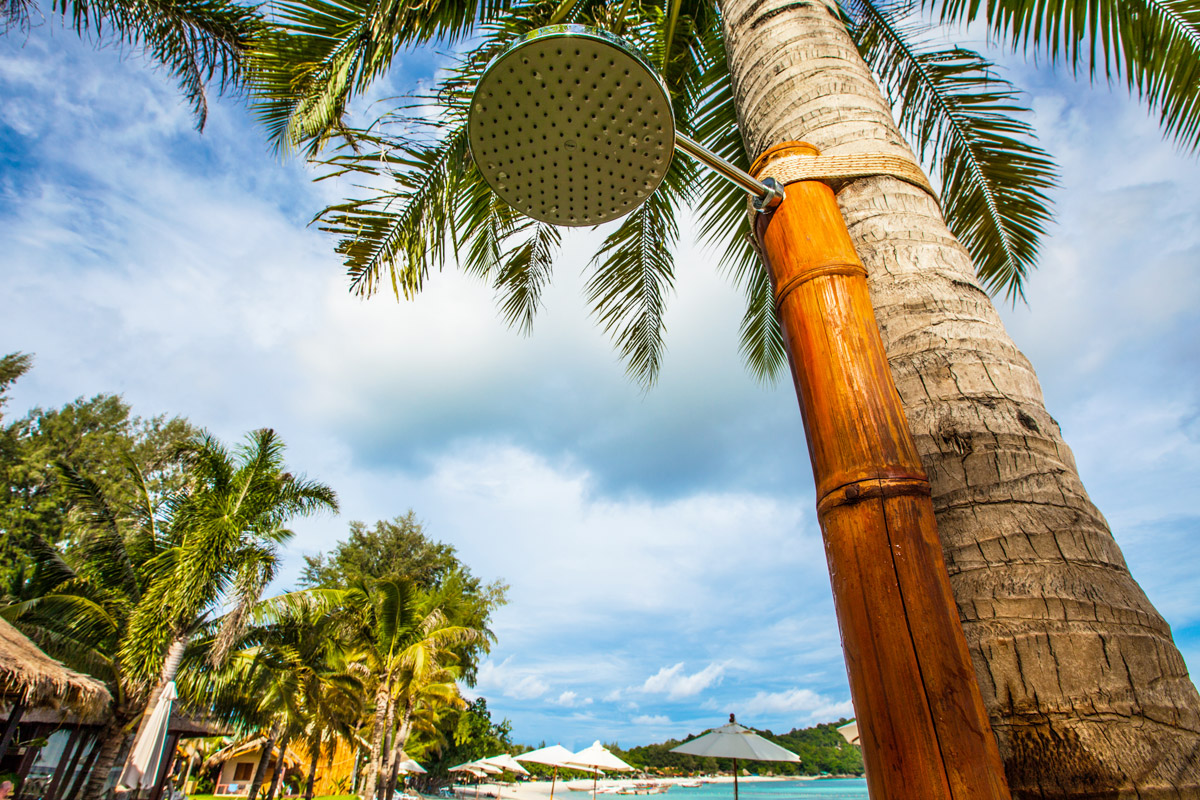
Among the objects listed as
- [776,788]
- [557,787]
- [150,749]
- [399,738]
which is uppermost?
[399,738]

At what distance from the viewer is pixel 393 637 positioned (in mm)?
16156

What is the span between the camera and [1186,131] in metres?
2.84

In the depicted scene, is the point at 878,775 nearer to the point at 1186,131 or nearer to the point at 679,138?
the point at 679,138

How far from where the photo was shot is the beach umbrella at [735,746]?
11359 mm

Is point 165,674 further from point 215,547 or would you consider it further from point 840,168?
point 840,168

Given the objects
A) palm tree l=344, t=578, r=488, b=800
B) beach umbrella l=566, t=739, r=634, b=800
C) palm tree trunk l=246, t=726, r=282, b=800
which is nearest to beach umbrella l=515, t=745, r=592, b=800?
beach umbrella l=566, t=739, r=634, b=800

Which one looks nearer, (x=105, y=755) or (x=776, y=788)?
(x=105, y=755)

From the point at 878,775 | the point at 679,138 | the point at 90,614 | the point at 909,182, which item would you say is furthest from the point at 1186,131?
the point at 90,614

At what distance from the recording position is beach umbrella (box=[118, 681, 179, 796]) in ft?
29.6

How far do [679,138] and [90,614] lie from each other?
1513cm

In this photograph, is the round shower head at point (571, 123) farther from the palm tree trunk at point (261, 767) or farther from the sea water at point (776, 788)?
the sea water at point (776, 788)

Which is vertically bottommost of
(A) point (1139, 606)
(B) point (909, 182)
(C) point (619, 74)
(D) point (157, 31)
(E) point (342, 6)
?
(A) point (1139, 606)

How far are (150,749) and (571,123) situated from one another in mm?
12622

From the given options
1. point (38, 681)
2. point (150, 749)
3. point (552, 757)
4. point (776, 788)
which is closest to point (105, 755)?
point (150, 749)
